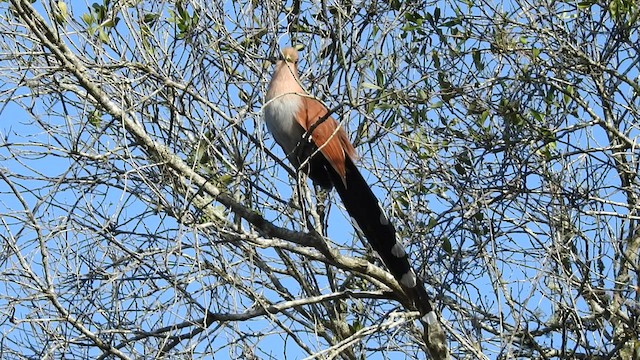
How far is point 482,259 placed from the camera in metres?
4.03

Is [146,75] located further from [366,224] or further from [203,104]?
[366,224]

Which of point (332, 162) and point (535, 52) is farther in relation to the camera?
point (332, 162)

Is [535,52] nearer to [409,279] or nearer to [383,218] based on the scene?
[383,218]

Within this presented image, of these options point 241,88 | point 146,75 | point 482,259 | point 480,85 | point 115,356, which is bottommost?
point 482,259

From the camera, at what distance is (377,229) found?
432cm

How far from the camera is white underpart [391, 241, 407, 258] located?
13.9ft

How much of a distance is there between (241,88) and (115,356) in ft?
4.36

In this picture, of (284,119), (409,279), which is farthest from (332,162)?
(409,279)

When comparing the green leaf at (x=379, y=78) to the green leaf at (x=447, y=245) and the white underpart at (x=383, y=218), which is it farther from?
the green leaf at (x=447, y=245)

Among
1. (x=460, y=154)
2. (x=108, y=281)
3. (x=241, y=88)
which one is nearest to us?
(x=108, y=281)

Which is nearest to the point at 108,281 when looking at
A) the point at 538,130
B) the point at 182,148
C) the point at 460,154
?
the point at 182,148

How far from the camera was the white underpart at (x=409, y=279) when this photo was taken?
4180mm

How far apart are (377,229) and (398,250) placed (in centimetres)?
13

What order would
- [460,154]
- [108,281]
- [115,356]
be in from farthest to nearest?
1. [460,154]
2. [115,356]
3. [108,281]
